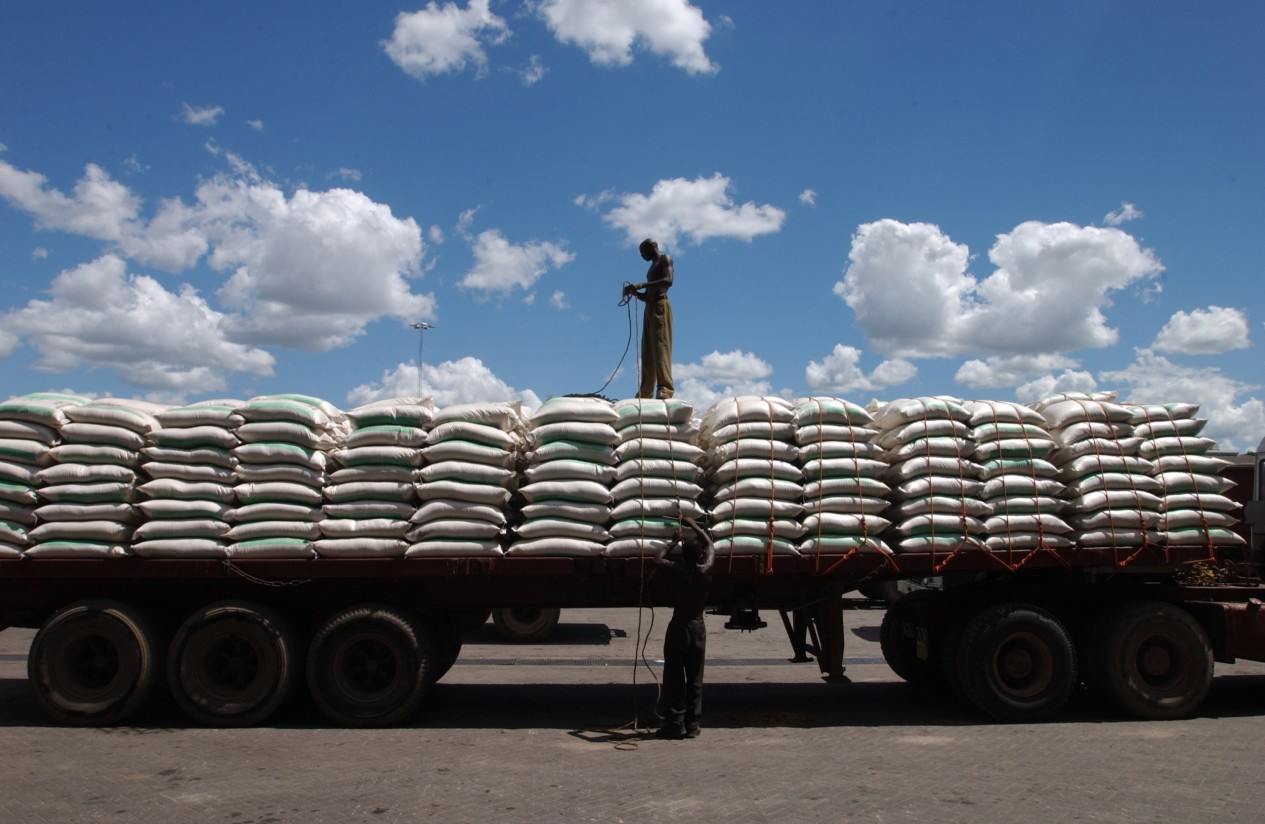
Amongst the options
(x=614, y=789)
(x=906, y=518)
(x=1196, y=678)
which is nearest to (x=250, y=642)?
(x=614, y=789)

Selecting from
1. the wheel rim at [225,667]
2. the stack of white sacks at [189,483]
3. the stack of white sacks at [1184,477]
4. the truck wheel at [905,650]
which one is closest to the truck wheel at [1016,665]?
the truck wheel at [905,650]

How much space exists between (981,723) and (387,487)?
210 inches

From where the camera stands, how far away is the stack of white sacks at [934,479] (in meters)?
7.99

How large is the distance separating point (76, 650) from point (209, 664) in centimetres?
111

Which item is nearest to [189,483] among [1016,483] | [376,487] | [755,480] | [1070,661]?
[376,487]

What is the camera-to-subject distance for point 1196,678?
820 centimetres

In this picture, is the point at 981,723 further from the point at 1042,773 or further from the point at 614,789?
the point at 614,789

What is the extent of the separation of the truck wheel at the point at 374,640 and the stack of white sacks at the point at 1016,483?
4749 millimetres

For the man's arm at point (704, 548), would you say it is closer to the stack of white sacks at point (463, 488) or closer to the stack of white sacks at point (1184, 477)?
the stack of white sacks at point (463, 488)

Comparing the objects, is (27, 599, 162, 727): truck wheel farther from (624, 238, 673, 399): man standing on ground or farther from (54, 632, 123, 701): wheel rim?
(624, 238, 673, 399): man standing on ground

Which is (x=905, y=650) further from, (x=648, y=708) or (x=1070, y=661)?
(x=648, y=708)

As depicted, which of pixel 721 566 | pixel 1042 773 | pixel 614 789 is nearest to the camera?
pixel 614 789

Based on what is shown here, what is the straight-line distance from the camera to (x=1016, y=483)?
814 centimetres

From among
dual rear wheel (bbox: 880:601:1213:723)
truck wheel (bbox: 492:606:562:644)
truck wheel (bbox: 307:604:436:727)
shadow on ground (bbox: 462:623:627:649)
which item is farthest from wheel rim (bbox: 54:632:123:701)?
dual rear wheel (bbox: 880:601:1213:723)
